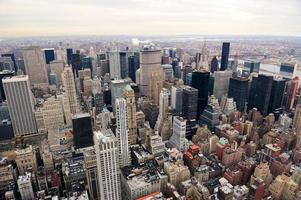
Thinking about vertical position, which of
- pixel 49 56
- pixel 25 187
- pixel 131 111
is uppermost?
pixel 49 56

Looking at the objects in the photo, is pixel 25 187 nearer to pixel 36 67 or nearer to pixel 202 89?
pixel 202 89

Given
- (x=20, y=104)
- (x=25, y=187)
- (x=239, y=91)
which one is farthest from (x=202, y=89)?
(x=20, y=104)

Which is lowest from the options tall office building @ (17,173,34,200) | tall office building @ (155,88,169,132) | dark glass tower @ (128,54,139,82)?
tall office building @ (17,173,34,200)

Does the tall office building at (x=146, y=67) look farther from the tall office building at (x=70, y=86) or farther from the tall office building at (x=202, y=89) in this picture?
the tall office building at (x=70, y=86)

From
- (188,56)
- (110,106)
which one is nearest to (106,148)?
(110,106)

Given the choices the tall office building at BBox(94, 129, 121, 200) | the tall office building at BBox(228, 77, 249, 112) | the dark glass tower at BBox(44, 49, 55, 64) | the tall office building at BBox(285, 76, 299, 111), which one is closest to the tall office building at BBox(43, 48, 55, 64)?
the dark glass tower at BBox(44, 49, 55, 64)

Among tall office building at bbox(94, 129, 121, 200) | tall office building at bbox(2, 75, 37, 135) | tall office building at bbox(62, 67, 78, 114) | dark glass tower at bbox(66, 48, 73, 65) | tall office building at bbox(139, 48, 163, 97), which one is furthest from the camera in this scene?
dark glass tower at bbox(66, 48, 73, 65)

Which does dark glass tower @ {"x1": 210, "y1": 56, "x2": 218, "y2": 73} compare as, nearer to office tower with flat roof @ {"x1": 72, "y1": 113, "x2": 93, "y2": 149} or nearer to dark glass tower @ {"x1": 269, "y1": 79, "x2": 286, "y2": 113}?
dark glass tower @ {"x1": 269, "y1": 79, "x2": 286, "y2": 113}
